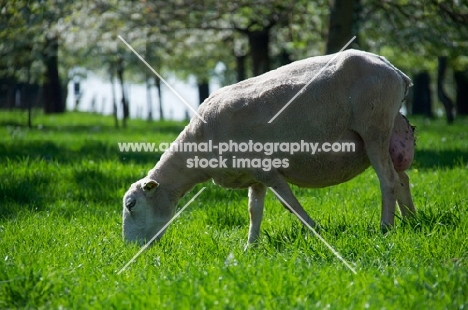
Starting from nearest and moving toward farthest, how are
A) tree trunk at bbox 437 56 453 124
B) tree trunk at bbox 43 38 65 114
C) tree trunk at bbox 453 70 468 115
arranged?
tree trunk at bbox 437 56 453 124 → tree trunk at bbox 43 38 65 114 → tree trunk at bbox 453 70 468 115

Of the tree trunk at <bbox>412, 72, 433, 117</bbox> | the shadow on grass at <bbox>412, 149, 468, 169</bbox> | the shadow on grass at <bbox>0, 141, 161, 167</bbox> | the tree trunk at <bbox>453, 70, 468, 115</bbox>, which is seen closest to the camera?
the shadow on grass at <bbox>412, 149, 468, 169</bbox>

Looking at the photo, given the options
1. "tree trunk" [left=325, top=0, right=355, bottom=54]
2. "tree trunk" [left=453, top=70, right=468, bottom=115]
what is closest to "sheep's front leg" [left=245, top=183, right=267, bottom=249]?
"tree trunk" [left=325, top=0, right=355, bottom=54]

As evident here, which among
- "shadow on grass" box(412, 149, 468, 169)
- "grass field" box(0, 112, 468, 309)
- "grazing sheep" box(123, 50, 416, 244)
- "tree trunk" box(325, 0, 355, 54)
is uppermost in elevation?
"tree trunk" box(325, 0, 355, 54)

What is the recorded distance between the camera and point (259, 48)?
67.2ft

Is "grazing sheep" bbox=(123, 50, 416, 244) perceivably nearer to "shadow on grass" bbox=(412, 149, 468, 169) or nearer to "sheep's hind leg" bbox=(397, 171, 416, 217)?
"sheep's hind leg" bbox=(397, 171, 416, 217)

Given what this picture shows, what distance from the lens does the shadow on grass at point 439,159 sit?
9180 mm

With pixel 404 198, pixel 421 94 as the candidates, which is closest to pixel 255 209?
pixel 404 198

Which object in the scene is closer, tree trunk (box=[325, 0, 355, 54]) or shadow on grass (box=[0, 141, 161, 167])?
shadow on grass (box=[0, 141, 161, 167])

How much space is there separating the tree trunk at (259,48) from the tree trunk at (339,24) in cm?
867

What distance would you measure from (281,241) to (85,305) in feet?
6.00

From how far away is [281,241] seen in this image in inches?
207

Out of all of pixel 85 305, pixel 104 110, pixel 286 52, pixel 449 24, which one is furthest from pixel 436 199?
pixel 104 110

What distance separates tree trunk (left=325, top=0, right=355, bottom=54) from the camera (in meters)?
11.1

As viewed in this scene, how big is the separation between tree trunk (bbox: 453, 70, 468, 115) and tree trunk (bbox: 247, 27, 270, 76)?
1165 centimetres
